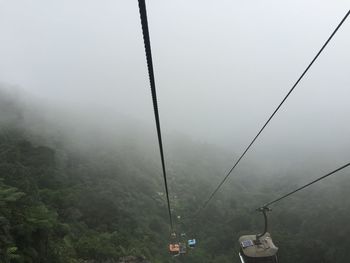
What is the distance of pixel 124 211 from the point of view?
49.8 m

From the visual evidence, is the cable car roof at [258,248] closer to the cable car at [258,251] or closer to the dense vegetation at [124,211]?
the cable car at [258,251]

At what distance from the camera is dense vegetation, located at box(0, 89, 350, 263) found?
792 inches

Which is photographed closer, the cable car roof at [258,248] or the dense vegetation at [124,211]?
the cable car roof at [258,248]

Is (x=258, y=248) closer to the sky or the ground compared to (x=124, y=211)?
closer to the sky

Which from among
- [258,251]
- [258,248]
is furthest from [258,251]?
[258,248]

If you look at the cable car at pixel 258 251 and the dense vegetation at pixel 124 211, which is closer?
the cable car at pixel 258 251

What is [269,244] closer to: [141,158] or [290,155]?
[141,158]

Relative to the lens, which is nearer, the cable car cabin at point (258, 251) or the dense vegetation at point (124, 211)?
the cable car cabin at point (258, 251)

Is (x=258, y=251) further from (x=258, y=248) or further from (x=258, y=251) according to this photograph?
(x=258, y=248)

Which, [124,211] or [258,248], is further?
[124,211]

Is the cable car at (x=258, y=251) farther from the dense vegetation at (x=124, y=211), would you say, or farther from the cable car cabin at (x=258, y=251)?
the dense vegetation at (x=124, y=211)

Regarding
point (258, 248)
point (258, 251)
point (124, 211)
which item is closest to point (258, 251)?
point (258, 251)

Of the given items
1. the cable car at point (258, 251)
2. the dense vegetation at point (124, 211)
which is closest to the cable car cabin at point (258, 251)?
the cable car at point (258, 251)

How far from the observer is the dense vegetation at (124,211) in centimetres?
2012
